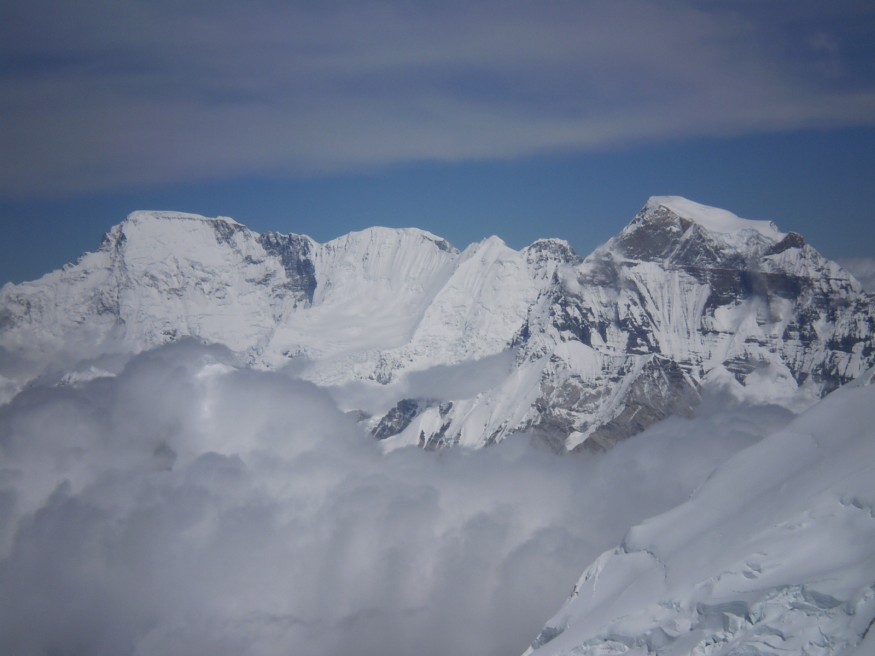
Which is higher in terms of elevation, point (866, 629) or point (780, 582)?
point (780, 582)

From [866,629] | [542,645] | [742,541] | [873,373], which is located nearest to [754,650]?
[866,629]

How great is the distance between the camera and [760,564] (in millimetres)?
50375

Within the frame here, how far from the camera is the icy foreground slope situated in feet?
149

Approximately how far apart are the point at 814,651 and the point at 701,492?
20869 millimetres

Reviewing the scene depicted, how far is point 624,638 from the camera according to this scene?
178ft

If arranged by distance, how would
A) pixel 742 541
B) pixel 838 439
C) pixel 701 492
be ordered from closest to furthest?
pixel 742 541 → pixel 838 439 → pixel 701 492

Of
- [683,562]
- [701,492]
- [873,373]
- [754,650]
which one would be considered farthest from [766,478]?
[754,650]

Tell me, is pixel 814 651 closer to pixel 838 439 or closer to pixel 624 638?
pixel 624 638

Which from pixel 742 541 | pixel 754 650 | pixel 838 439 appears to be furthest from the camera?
pixel 838 439

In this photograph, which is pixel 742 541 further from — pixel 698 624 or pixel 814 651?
pixel 814 651

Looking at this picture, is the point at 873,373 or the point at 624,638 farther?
the point at 873,373

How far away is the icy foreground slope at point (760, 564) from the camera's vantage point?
45.3 m

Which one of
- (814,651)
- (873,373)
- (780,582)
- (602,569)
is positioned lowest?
(814,651)

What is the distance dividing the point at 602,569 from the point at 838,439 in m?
18.5
